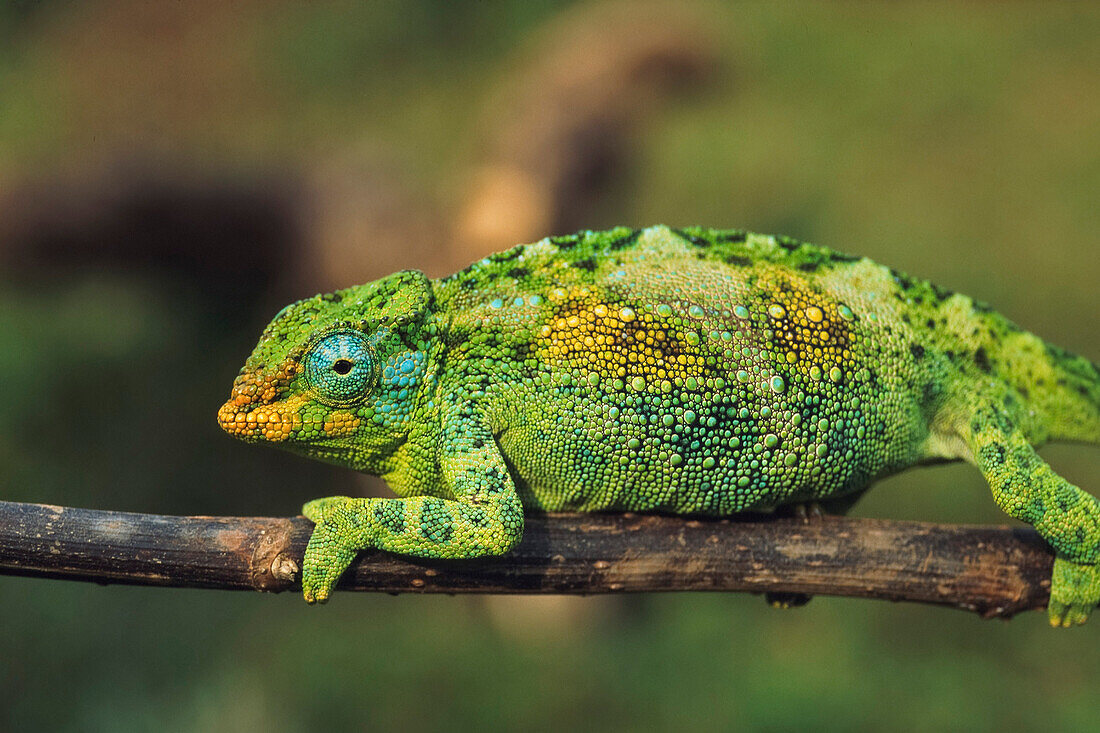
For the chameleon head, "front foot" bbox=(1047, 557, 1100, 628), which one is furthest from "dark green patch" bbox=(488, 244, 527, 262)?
"front foot" bbox=(1047, 557, 1100, 628)

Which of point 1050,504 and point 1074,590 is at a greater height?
point 1050,504

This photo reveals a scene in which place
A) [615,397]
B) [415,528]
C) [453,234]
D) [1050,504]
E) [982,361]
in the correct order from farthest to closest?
[453,234] → [982,361] → [1050,504] → [615,397] → [415,528]

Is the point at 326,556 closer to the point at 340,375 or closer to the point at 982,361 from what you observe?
the point at 340,375

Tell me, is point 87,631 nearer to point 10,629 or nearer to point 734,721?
point 10,629

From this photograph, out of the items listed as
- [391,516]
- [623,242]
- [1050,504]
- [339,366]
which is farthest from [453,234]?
[1050,504]

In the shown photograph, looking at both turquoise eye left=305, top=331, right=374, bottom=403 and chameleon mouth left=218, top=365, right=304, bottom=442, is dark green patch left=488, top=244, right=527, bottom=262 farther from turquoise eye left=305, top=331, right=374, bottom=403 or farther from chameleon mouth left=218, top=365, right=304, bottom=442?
chameleon mouth left=218, top=365, right=304, bottom=442

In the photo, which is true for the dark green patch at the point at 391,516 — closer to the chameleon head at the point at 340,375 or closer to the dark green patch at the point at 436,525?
the dark green patch at the point at 436,525
